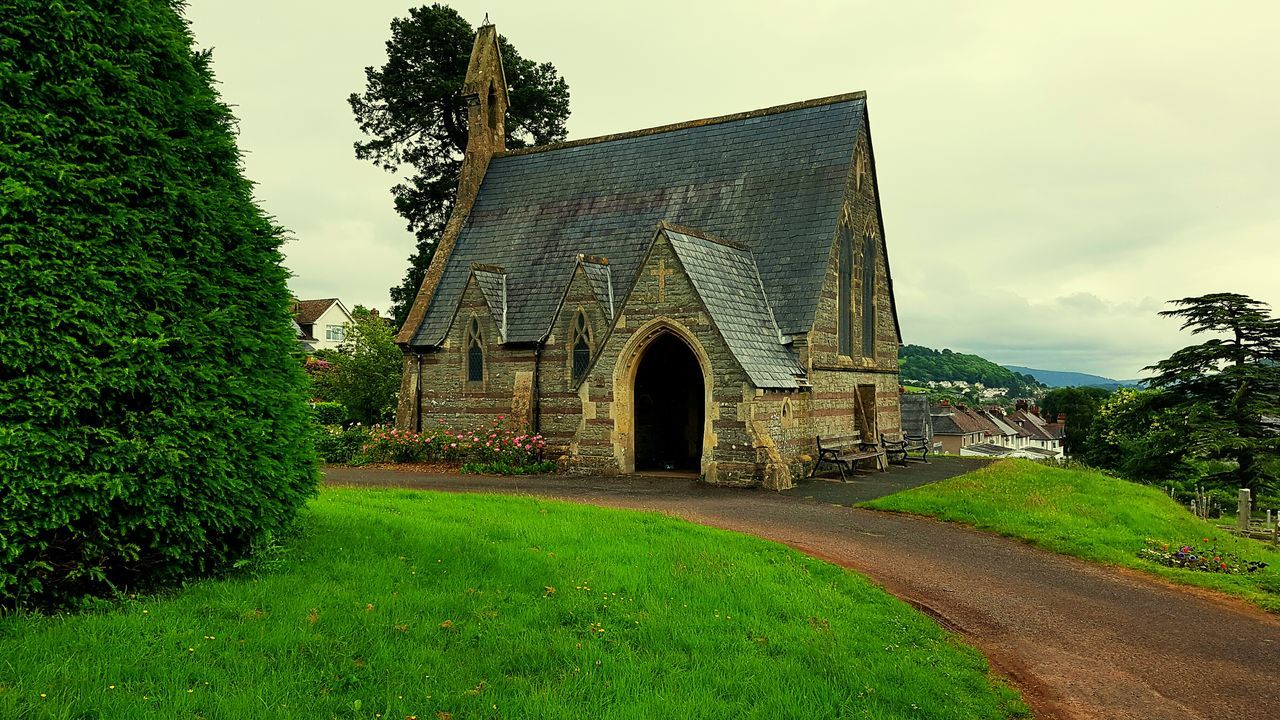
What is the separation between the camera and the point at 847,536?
13.8m

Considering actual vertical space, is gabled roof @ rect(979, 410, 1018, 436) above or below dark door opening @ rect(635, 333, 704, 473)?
below

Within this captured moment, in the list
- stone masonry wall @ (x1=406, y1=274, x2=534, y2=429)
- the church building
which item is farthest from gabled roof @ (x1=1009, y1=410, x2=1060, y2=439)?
stone masonry wall @ (x1=406, y1=274, x2=534, y2=429)

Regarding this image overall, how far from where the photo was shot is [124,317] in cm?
707

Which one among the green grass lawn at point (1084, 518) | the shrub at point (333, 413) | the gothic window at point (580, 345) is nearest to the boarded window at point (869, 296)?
the green grass lawn at point (1084, 518)

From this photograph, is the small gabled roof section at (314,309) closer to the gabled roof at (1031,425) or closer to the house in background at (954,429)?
the house in background at (954,429)

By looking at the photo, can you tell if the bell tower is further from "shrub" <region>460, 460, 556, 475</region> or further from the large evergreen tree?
the large evergreen tree

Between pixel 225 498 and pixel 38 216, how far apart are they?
118 inches

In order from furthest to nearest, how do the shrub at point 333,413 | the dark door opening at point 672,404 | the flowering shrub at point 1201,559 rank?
the shrub at point 333,413 → the dark door opening at point 672,404 → the flowering shrub at point 1201,559

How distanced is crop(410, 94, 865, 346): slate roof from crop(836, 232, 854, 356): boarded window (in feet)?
5.20

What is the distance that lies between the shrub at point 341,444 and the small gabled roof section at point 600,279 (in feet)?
34.8

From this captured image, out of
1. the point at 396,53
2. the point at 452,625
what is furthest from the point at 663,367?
the point at 396,53

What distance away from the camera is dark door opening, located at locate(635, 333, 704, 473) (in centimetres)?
2631

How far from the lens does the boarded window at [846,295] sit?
25.4m

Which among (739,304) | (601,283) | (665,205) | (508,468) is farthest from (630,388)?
(665,205)
